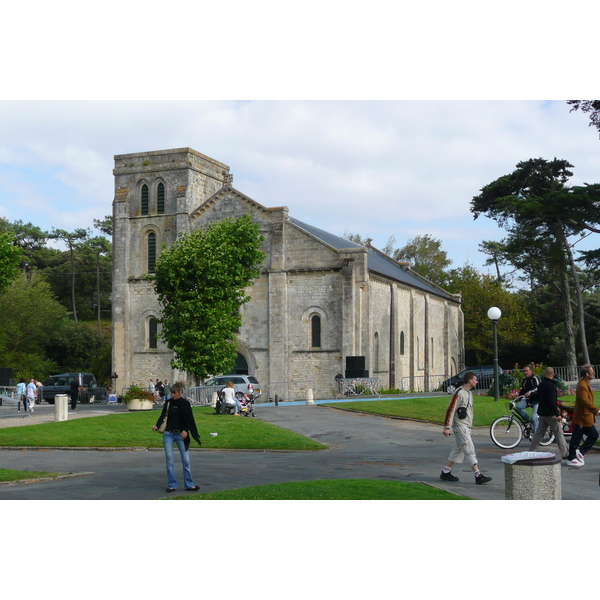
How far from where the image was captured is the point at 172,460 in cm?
1213

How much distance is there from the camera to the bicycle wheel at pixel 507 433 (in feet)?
58.2

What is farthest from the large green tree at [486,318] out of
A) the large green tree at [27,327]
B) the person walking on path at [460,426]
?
the person walking on path at [460,426]

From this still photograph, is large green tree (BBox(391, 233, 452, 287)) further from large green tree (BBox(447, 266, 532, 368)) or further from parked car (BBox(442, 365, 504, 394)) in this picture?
parked car (BBox(442, 365, 504, 394))

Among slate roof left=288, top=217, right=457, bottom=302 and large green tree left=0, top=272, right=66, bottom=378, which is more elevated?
slate roof left=288, top=217, right=457, bottom=302

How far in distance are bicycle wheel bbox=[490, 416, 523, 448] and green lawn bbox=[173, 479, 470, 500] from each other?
6.56 metres

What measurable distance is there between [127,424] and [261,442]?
6444mm

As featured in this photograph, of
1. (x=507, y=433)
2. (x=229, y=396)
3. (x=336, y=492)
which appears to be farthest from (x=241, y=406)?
(x=336, y=492)

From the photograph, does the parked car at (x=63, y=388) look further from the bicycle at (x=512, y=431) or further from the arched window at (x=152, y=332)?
the bicycle at (x=512, y=431)

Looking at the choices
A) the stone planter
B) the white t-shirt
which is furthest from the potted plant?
the white t-shirt

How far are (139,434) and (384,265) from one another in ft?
119

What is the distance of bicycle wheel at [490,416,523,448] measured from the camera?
58.2 feet

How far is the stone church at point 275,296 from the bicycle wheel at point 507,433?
22750mm

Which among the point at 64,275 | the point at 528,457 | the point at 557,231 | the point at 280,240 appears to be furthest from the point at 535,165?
the point at 64,275

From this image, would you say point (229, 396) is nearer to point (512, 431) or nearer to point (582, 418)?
point (512, 431)
